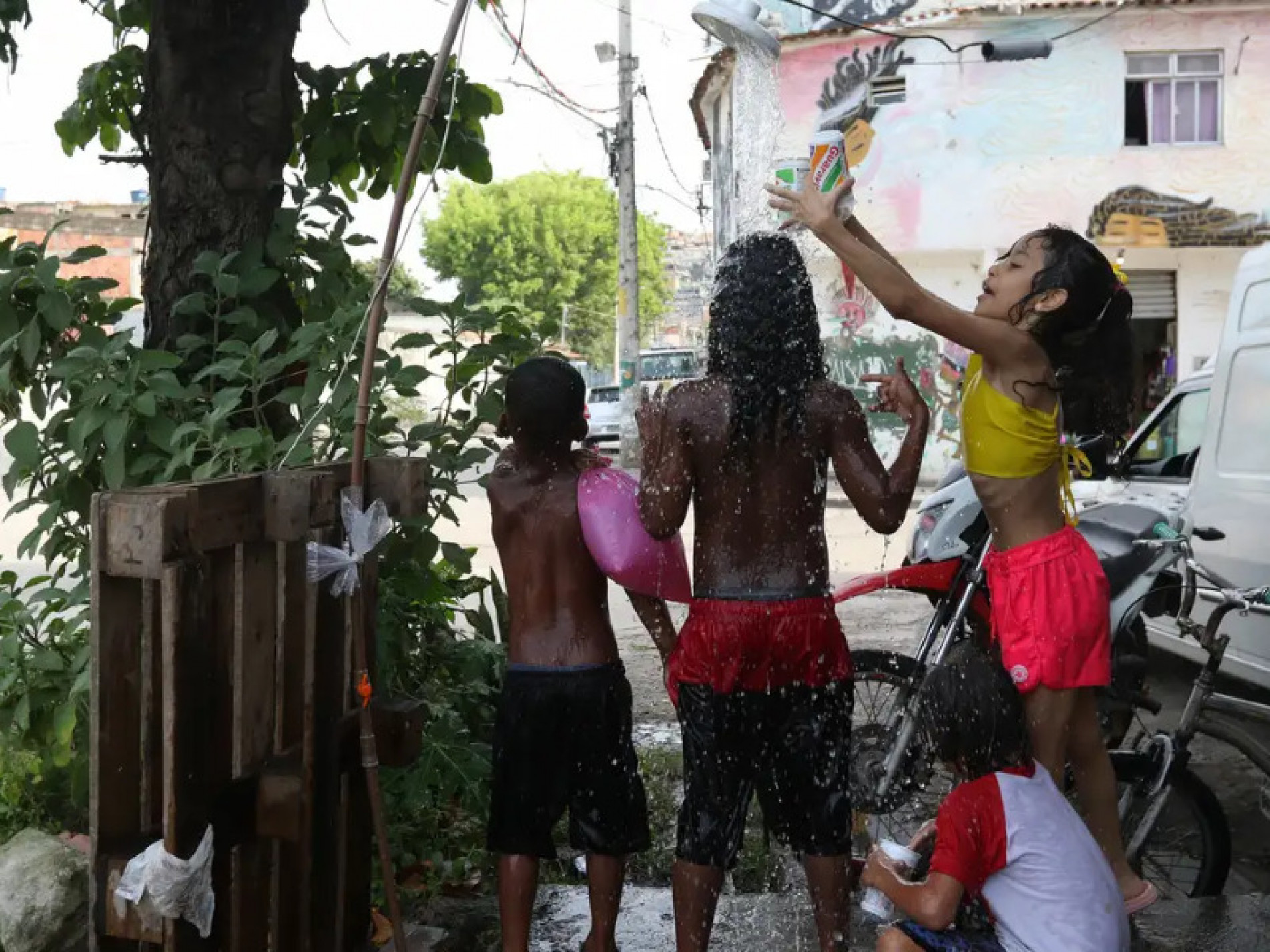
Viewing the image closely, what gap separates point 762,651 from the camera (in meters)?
2.64

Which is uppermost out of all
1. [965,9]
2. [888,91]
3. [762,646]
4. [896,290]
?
[965,9]

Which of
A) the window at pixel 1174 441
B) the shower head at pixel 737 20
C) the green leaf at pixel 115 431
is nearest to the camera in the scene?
the green leaf at pixel 115 431

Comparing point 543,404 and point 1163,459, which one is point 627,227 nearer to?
point 1163,459

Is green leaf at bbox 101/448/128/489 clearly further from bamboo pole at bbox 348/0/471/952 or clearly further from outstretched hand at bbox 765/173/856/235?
outstretched hand at bbox 765/173/856/235

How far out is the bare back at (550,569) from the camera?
9.17ft

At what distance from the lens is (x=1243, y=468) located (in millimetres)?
5363

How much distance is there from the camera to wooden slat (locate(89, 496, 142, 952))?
214 centimetres

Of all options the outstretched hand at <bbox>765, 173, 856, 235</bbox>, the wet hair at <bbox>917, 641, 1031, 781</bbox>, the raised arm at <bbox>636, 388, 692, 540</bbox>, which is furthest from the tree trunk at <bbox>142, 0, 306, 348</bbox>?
the wet hair at <bbox>917, 641, 1031, 781</bbox>

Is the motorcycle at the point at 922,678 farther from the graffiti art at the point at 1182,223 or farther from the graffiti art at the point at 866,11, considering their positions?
the graffiti art at the point at 866,11

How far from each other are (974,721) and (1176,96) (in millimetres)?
16684

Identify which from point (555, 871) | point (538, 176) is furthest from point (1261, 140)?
point (538, 176)

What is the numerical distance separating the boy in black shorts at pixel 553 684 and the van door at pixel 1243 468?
3452 mm

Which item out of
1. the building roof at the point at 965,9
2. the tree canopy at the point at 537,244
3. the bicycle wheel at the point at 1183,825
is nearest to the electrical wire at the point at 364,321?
the bicycle wheel at the point at 1183,825

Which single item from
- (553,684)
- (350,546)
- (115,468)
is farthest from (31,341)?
(553,684)
